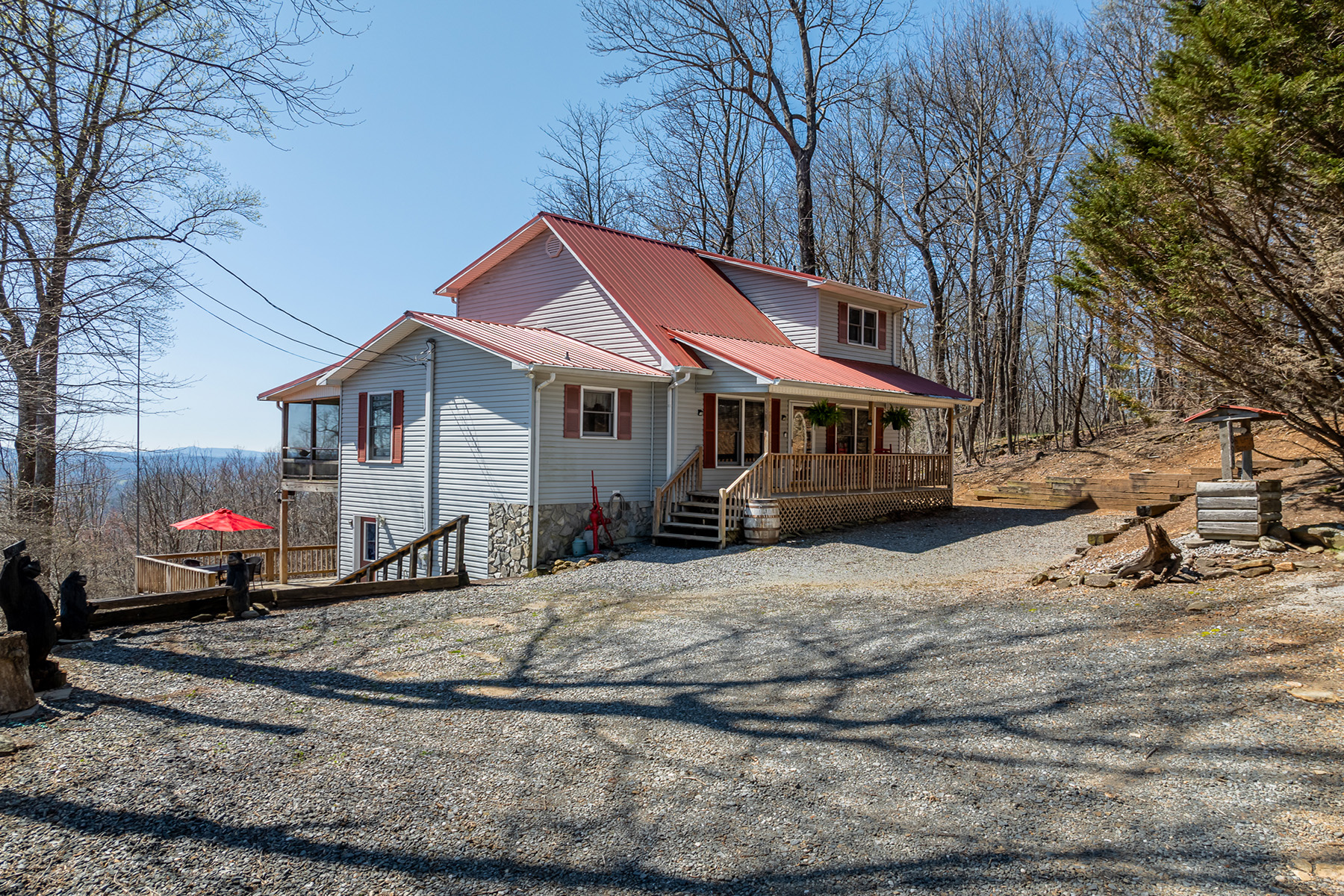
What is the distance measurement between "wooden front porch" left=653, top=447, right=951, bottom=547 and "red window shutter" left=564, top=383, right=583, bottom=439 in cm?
212

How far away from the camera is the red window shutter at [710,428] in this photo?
1702 cm

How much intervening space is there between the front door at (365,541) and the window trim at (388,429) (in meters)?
1.37

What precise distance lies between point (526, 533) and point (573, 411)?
2486 millimetres

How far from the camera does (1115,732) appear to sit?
523 centimetres

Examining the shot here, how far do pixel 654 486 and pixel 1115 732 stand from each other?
12.0 metres

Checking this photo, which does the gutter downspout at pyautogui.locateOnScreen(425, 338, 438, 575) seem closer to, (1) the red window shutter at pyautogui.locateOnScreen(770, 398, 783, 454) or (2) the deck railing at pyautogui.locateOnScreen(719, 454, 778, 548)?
(2) the deck railing at pyautogui.locateOnScreen(719, 454, 778, 548)

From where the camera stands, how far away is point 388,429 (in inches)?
698

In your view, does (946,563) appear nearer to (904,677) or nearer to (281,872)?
(904,677)

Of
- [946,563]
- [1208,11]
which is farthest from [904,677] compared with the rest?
[1208,11]

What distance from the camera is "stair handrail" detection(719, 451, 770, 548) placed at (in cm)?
1535

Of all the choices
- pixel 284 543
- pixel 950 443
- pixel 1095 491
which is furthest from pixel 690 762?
pixel 1095 491

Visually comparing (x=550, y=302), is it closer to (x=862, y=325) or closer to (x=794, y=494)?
(x=794, y=494)

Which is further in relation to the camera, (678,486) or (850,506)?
(850,506)

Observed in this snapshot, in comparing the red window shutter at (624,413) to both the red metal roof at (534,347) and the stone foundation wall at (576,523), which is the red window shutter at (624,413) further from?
the stone foundation wall at (576,523)
